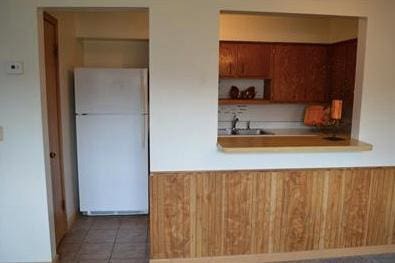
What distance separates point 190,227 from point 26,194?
1.34 m

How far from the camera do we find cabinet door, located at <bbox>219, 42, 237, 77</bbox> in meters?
4.30

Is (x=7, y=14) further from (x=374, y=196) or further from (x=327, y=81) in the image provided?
(x=327, y=81)

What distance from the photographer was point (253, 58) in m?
4.32

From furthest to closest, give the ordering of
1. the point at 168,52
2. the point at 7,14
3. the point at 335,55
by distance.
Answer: the point at 335,55 → the point at 168,52 → the point at 7,14

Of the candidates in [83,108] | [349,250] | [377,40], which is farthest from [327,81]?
[83,108]

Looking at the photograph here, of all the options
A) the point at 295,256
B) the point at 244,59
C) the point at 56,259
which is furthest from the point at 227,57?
the point at 56,259

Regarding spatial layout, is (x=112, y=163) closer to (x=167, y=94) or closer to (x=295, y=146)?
(x=167, y=94)

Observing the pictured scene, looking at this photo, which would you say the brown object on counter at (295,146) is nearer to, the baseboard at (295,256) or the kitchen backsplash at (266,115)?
the baseboard at (295,256)

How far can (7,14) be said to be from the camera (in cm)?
245

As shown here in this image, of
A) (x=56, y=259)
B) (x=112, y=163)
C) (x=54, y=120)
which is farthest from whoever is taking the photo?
(x=112, y=163)

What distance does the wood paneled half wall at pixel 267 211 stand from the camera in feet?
9.10

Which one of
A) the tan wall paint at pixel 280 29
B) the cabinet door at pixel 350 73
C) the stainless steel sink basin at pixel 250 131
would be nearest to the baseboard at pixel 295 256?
the cabinet door at pixel 350 73

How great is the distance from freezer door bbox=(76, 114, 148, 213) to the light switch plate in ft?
4.16

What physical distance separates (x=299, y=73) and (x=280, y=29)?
62 centimetres
